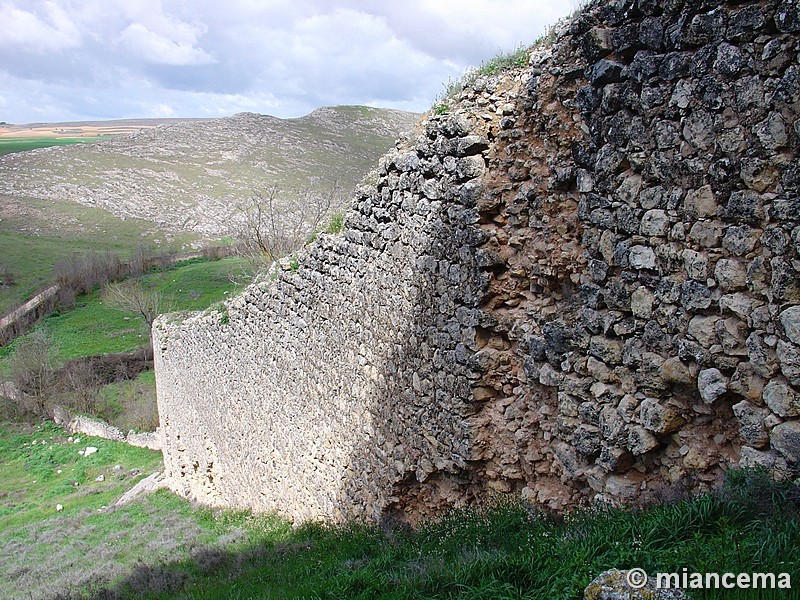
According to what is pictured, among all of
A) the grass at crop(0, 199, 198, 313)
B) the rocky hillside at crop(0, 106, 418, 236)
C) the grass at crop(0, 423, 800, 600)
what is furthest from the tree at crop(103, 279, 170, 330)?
the grass at crop(0, 423, 800, 600)

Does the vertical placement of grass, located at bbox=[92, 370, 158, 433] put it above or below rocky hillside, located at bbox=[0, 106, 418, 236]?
below

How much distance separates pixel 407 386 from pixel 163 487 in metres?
12.0

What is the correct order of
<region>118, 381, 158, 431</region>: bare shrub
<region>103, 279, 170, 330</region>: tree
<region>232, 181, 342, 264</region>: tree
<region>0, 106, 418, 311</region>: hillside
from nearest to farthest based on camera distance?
<region>232, 181, 342, 264</region>: tree < <region>118, 381, 158, 431</region>: bare shrub < <region>103, 279, 170, 330</region>: tree < <region>0, 106, 418, 311</region>: hillside

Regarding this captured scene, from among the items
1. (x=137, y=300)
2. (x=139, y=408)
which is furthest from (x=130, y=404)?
(x=137, y=300)

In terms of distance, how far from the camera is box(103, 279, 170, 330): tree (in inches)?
1334

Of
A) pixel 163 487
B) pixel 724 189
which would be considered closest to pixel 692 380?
pixel 724 189

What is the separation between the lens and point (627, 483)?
374cm

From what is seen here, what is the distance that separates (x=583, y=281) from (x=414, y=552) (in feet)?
7.69

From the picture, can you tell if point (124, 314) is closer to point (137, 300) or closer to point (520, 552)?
point (137, 300)

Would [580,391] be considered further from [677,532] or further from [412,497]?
[412,497]

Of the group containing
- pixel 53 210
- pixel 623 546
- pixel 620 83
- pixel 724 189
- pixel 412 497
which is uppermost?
pixel 53 210

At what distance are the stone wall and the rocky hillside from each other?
3659 centimetres

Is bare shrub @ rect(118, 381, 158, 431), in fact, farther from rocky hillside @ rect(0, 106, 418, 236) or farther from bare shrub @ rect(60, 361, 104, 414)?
rocky hillside @ rect(0, 106, 418, 236)

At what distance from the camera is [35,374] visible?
2792 cm
